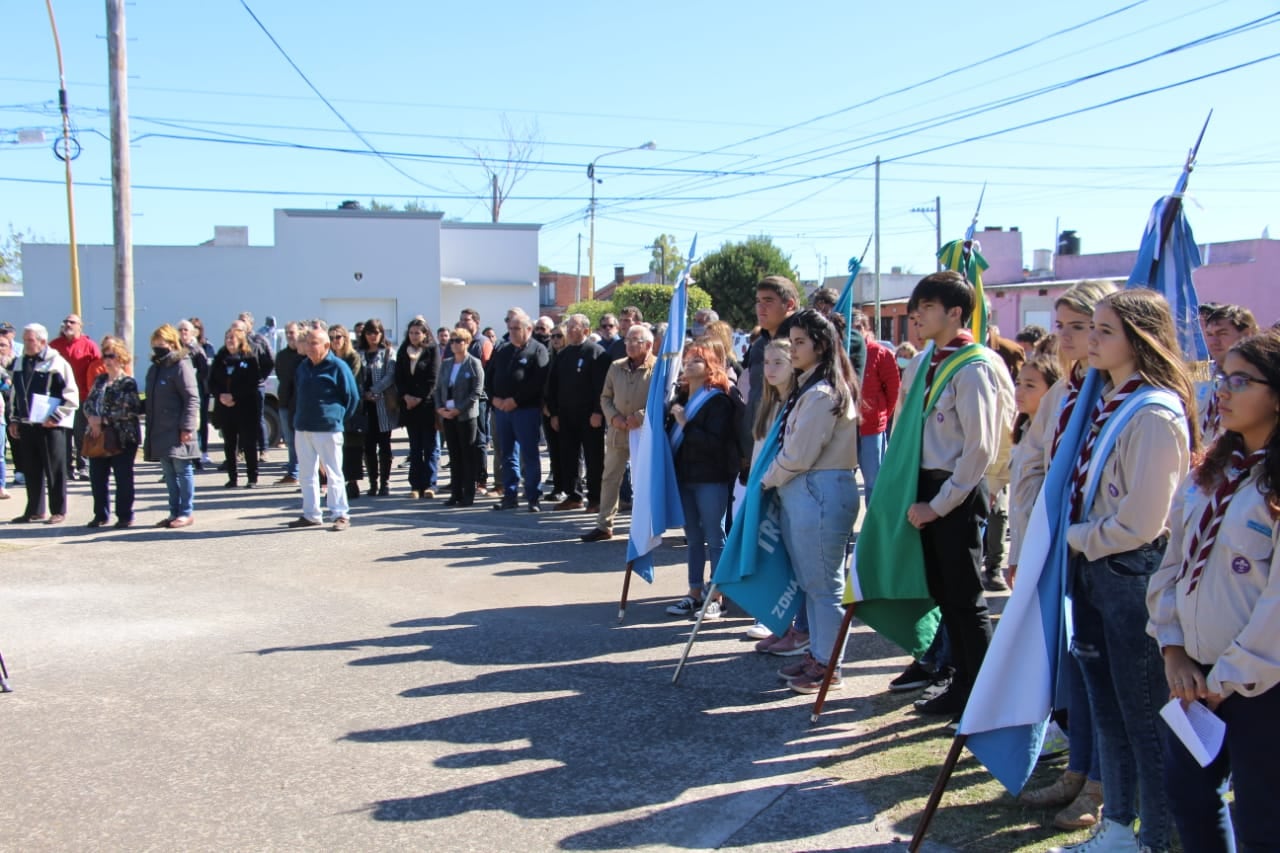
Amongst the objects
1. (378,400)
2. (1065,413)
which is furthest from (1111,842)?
(378,400)

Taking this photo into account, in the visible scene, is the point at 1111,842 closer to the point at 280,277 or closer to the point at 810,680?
the point at 810,680

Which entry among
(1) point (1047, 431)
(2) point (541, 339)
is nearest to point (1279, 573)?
(1) point (1047, 431)

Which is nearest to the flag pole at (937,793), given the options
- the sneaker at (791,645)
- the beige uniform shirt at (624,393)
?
the sneaker at (791,645)

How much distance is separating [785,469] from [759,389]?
1.75 m

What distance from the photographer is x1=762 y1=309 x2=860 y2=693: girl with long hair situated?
5.36m

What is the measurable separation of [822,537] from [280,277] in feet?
105

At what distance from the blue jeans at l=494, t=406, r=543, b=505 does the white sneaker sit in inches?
328

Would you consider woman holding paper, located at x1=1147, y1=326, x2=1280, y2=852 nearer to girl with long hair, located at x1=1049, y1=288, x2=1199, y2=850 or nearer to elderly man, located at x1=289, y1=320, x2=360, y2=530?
girl with long hair, located at x1=1049, y1=288, x2=1199, y2=850

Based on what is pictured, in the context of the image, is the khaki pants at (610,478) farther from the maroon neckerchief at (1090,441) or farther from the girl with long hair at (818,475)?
the maroon neckerchief at (1090,441)

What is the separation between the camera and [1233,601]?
2.74 meters

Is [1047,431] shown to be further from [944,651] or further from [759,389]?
[759,389]

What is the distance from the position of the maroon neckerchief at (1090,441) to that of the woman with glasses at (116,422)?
9.36 meters

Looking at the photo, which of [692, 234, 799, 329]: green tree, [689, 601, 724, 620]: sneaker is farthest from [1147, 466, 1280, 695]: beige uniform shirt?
[692, 234, 799, 329]: green tree

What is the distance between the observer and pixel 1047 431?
14.5ft
